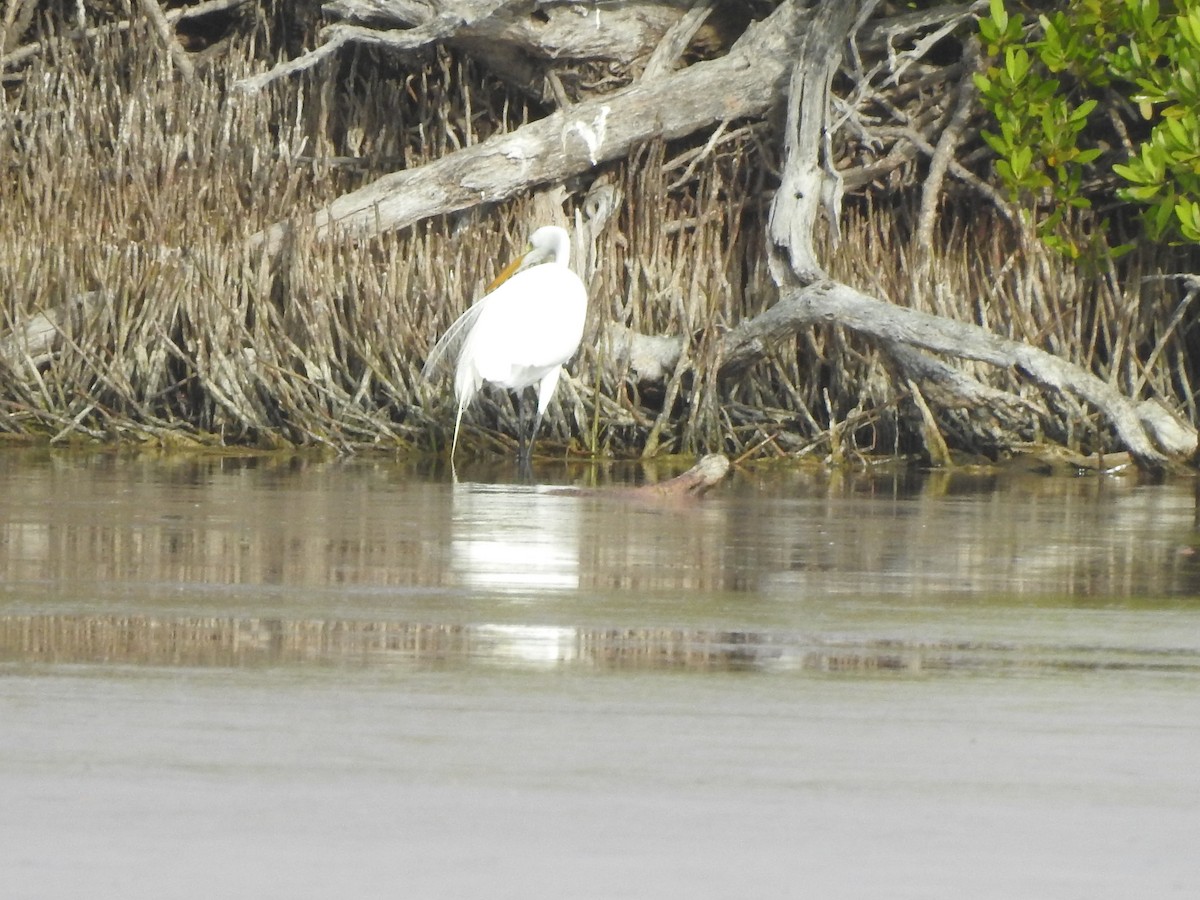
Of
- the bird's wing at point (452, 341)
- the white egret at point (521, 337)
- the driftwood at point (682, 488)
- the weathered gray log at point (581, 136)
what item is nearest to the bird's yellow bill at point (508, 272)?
the white egret at point (521, 337)

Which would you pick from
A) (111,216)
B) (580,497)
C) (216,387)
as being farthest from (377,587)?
(111,216)

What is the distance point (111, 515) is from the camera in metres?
6.68

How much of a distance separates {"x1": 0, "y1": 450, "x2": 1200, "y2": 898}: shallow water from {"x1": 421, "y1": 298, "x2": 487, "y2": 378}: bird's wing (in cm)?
346

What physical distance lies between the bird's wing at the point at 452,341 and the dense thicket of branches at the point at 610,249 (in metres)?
0.16

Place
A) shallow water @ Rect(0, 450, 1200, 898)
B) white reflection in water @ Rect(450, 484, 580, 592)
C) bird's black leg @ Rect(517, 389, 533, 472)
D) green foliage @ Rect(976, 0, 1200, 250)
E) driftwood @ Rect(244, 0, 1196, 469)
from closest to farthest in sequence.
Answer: shallow water @ Rect(0, 450, 1200, 898)
white reflection in water @ Rect(450, 484, 580, 592)
green foliage @ Rect(976, 0, 1200, 250)
bird's black leg @ Rect(517, 389, 533, 472)
driftwood @ Rect(244, 0, 1196, 469)

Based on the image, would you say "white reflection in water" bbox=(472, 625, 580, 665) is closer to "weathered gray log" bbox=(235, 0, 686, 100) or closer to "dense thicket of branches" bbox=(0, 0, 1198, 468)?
"dense thicket of branches" bbox=(0, 0, 1198, 468)

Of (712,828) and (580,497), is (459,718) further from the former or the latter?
(580,497)

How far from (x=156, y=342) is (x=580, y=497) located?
3.54m

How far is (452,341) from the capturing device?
1025 cm

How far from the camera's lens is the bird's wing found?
9953 millimetres

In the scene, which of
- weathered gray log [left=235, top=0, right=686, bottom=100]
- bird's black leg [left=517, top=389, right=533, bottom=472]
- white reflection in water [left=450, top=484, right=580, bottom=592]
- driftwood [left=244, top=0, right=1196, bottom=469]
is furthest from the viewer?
weathered gray log [left=235, top=0, right=686, bottom=100]

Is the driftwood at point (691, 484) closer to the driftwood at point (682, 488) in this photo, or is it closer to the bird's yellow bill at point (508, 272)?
the driftwood at point (682, 488)

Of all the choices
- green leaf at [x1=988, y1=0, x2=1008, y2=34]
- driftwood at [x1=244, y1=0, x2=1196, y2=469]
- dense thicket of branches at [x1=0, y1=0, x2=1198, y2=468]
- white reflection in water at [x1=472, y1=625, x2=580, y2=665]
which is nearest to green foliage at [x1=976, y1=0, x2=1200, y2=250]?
green leaf at [x1=988, y1=0, x2=1008, y2=34]

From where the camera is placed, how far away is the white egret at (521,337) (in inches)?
386
